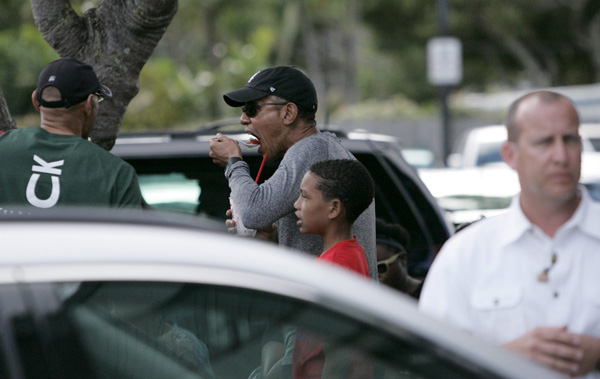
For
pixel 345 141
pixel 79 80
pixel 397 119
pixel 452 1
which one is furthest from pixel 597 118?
pixel 79 80

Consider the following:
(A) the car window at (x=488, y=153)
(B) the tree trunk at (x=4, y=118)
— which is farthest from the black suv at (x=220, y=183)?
(A) the car window at (x=488, y=153)

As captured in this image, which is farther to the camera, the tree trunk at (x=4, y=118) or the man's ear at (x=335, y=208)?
the tree trunk at (x=4, y=118)

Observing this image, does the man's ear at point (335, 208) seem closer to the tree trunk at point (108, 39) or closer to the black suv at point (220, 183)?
the black suv at point (220, 183)

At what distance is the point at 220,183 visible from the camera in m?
4.55

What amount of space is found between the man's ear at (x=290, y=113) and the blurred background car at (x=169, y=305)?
1572 millimetres

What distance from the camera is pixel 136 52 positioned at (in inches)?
175

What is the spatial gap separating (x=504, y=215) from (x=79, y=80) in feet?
5.81

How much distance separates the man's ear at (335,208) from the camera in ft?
10.3

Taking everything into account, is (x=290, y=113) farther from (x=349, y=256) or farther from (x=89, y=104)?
(x=89, y=104)

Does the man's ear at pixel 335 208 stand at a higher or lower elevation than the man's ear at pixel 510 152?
lower

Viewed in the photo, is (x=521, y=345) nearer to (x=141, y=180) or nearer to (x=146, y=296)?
(x=146, y=296)

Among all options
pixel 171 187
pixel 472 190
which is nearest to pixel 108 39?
pixel 171 187

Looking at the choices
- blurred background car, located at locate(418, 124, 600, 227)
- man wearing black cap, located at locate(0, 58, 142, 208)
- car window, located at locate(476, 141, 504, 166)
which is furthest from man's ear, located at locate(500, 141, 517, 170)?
car window, located at locate(476, 141, 504, 166)

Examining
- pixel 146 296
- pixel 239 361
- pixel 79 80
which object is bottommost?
pixel 239 361
